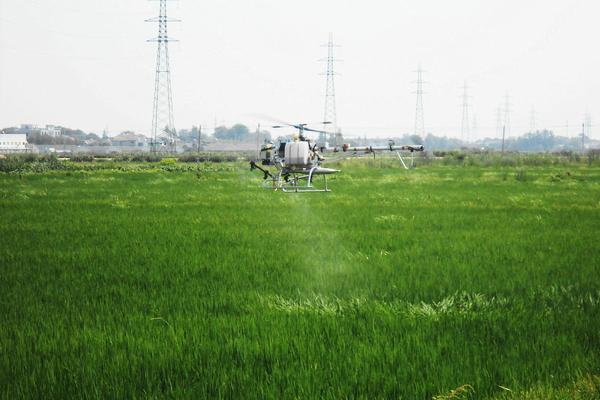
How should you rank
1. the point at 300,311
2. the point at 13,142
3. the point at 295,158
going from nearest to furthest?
the point at 300,311, the point at 295,158, the point at 13,142

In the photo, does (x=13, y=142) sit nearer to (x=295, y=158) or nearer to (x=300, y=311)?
(x=295, y=158)

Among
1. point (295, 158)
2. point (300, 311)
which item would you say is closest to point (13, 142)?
point (295, 158)

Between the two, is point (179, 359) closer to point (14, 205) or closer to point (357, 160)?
point (14, 205)

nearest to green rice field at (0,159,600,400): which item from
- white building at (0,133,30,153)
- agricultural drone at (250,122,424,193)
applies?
agricultural drone at (250,122,424,193)

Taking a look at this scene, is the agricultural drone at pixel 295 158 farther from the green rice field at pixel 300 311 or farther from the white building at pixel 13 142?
the white building at pixel 13 142

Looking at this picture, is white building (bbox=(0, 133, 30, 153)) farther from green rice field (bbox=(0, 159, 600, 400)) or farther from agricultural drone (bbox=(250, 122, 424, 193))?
green rice field (bbox=(0, 159, 600, 400))

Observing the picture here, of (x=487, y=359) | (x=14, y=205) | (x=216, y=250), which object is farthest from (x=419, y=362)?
(x=14, y=205)

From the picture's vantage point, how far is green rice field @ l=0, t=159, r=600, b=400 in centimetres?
475

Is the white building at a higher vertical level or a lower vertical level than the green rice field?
higher

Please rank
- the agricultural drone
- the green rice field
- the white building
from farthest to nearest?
the white building → the agricultural drone → the green rice field

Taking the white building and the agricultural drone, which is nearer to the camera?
the agricultural drone

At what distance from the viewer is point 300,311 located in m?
6.71

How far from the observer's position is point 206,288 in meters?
8.01

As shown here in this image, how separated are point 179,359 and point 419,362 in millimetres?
2073
